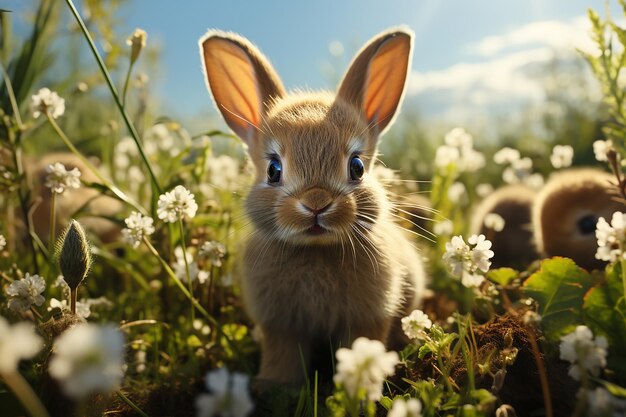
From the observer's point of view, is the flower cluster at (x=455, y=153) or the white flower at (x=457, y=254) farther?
the flower cluster at (x=455, y=153)

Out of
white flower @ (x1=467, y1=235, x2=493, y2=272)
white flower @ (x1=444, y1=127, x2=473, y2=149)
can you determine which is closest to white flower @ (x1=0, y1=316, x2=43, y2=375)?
white flower @ (x1=467, y1=235, x2=493, y2=272)

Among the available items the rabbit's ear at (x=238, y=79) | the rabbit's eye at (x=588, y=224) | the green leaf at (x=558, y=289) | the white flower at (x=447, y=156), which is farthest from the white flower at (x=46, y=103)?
the rabbit's eye at (x=588, y=224)

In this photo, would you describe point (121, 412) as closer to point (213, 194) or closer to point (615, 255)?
point (615, 255)

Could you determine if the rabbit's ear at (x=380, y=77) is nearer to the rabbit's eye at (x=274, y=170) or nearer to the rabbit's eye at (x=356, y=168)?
the rabbit's eye at (x=356, y=168)

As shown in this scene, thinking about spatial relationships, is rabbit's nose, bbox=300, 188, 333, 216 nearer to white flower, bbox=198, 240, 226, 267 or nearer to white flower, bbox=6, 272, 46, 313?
white flower, bbox=198, 240, 226, 267

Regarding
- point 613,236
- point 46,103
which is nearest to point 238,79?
point 46,103

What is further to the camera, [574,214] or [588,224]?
[574,214]

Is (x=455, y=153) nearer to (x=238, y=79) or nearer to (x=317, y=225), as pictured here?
(x=238, y=79)

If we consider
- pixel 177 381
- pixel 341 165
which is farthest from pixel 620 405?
pixel 177 381
